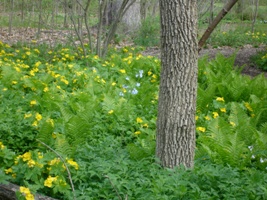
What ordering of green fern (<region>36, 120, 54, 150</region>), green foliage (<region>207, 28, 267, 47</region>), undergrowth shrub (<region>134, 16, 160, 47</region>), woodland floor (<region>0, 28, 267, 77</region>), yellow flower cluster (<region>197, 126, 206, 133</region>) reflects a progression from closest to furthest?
green fern (<region>36, 120, 54, 150</region>)
yellow flower cluster (<region>197, 126, 206, 133</region>)
woodland floor (<region>0, 28, 267, 77</region>)
undergrowth shrub (<region>134, 16, 160, 47</region>)
green foliage (<region>207, 28, 267, 47</region>)

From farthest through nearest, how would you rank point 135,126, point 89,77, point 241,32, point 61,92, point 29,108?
1. point 241,32
2. point 89,77
3. point 61,92
4. point 29,108
5. point 135,126

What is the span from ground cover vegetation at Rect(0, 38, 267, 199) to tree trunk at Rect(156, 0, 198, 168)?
0.69 ft

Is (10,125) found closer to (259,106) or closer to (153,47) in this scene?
(259,106)

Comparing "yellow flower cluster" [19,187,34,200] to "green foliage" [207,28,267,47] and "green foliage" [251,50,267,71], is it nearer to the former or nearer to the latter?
Answer: "green foliage" [251,50,267,71]

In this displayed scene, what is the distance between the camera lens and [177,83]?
13.4 ft

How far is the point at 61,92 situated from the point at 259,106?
2.82 meters

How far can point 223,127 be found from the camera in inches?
201

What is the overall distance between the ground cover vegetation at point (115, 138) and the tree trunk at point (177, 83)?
211mm

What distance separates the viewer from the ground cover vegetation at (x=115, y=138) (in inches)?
147

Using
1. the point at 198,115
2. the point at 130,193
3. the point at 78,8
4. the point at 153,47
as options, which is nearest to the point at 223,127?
the point at 198,115

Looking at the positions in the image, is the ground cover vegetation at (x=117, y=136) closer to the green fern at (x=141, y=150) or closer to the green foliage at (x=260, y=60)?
the green fern at (x=141, y=150)

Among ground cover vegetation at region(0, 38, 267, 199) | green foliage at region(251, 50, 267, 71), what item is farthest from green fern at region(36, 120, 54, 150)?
green foliage at region(251, 50, 267, 71)

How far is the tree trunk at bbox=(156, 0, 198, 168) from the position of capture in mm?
4039

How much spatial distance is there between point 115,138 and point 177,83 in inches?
54.2
